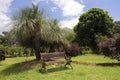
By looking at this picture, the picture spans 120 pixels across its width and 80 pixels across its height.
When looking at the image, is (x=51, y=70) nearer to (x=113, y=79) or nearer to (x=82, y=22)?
(x=113, y=79)

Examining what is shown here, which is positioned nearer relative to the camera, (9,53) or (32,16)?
(32,16)

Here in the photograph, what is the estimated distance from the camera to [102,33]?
36.2 metres

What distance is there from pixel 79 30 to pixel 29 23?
20447 millimetres

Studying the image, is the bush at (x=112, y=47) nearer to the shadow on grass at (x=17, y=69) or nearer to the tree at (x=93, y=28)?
the shadow on grass at (x=17, y=69)

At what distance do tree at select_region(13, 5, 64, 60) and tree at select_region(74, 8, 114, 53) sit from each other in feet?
55.4

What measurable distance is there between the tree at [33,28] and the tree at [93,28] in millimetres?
16877

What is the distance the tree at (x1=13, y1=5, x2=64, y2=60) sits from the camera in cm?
1755

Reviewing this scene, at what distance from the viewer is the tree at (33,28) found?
17.5 m

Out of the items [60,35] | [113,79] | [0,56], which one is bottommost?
[113,79]

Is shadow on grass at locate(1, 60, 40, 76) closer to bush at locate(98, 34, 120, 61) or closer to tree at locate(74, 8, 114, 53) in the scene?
bush at locate(98, 34, 120, 61)

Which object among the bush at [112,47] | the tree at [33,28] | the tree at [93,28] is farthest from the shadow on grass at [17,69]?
the tree at [93,28]

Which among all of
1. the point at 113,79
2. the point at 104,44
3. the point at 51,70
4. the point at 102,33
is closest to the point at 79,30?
the point at 102,33

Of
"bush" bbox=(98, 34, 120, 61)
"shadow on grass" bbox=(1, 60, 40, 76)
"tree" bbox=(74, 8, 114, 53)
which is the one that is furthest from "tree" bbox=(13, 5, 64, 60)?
"tree" bbox=(74, 8, 114, 53)

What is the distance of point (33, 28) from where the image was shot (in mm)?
17641
